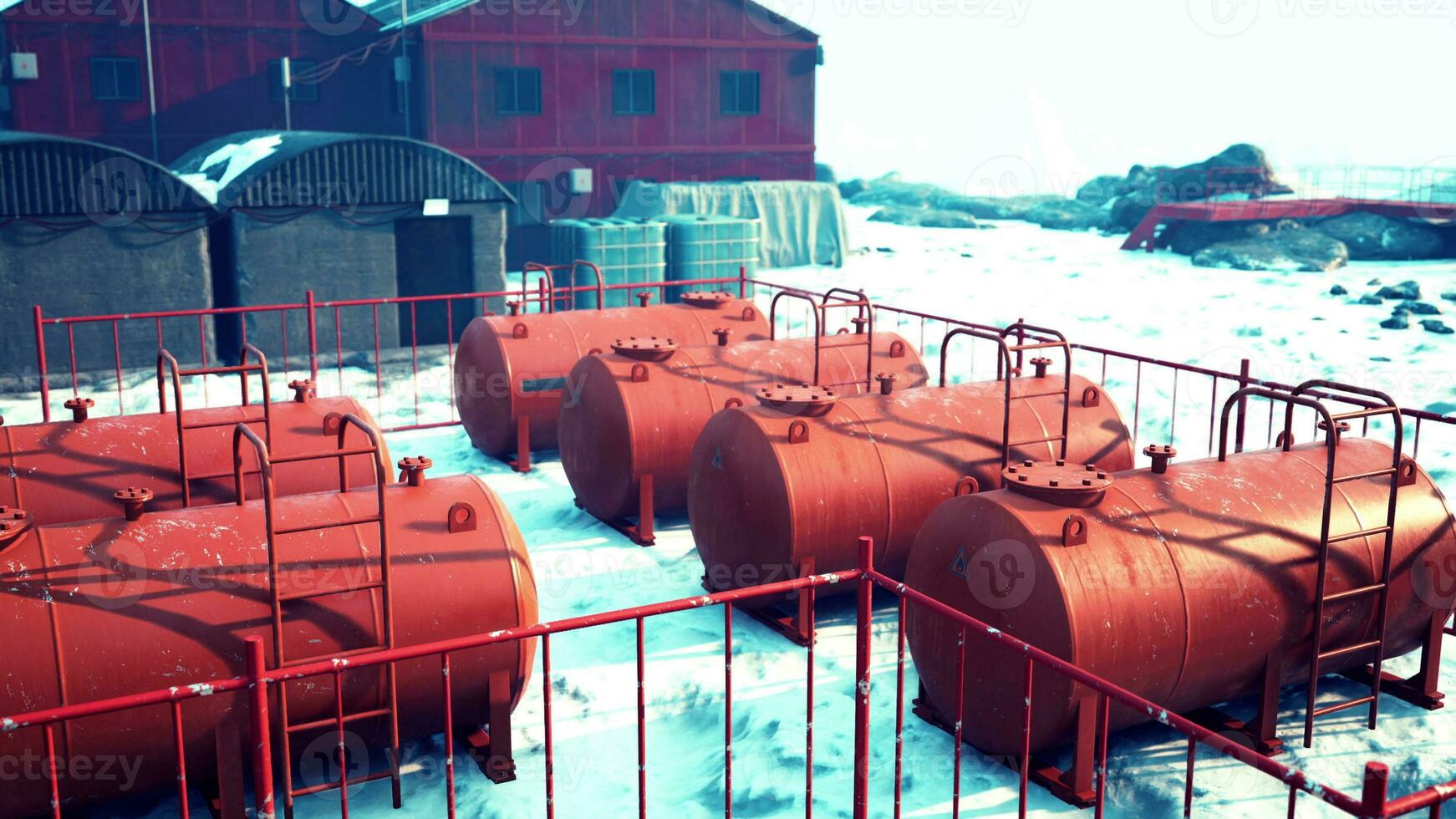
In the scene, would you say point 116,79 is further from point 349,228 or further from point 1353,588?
point 1353,588

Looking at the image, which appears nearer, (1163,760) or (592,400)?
(1163,760)

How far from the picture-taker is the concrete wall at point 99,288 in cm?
1819

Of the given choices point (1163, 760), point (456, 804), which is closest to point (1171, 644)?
point (1163, 760)

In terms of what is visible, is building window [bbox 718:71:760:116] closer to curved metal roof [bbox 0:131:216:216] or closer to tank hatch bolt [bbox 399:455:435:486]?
curved metal roof [bbox 0:131:216:216]

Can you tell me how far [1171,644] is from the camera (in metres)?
7.78

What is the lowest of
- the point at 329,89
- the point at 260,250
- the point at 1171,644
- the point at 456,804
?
the point at 456,804

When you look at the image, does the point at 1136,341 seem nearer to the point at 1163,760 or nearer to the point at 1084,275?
the point at 1084,275

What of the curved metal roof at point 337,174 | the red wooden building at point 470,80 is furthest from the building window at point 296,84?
the curved metal roof at point 337,174

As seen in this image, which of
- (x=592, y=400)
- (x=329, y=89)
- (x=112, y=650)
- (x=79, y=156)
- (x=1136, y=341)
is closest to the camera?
(x=112, y=650)

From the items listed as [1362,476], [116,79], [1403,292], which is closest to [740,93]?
[116,79]

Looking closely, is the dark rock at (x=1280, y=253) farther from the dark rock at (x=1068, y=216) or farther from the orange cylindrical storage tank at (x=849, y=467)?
the orange cylindrical storage tank at (x=849, y=467)

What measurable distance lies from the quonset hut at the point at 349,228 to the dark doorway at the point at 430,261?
0.02m

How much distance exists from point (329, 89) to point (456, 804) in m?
27.2

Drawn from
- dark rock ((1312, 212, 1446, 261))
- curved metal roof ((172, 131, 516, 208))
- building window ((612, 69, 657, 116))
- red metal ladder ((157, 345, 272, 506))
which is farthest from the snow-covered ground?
building window ((612, 69, 657, 116))
